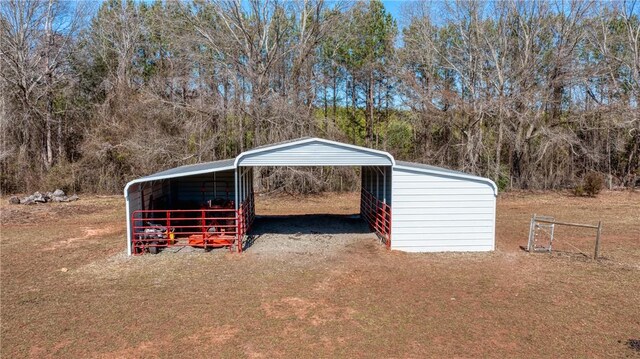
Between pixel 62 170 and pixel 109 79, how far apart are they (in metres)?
5.66

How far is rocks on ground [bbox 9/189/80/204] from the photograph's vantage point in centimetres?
1741

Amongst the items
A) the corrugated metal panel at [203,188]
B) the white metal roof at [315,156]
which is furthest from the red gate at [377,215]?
the corrugated metal panel at [203,188]

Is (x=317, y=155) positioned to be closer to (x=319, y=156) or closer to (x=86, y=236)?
(x=319, y=156)

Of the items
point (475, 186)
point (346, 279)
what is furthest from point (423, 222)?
point (346, 279)

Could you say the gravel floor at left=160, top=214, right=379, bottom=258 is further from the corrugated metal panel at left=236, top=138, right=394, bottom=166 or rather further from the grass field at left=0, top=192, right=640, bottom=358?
the corrugated metal panel at left=236, top=138, right=394, bottom=166

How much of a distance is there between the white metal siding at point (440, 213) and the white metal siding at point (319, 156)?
0.70m

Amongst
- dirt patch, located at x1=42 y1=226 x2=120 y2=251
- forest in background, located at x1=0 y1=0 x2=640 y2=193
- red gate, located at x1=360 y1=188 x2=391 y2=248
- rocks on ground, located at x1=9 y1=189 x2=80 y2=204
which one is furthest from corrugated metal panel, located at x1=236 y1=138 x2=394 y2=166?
rocks on ground, located at x1=9 y1=189 x2=80 y2=204

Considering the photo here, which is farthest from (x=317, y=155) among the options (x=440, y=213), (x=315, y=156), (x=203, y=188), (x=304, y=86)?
(x=304, y=86)

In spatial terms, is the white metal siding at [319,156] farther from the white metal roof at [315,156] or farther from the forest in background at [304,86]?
the forest in background at [304,86]

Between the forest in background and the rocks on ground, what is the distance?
1.54 m

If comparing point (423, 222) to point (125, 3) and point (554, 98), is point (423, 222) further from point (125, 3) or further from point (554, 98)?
point (125, 3)

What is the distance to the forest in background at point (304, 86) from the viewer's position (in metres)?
20.6

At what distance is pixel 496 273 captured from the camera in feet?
26.8

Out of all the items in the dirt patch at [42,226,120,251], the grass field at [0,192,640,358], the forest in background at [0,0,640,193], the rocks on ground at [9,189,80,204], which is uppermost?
the forest in background at [0,0,640,193]
